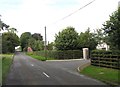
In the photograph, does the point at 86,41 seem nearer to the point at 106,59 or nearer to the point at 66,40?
the point at 66,40

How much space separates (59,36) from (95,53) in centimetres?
3798

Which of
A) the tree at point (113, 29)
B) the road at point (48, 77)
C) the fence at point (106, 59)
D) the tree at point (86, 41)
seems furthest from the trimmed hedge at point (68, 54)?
the tree at point (113, 29)

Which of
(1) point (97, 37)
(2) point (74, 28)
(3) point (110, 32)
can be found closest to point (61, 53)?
(2) point (74, 28)

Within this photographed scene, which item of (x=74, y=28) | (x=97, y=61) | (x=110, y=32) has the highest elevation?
(x=74, y=28)

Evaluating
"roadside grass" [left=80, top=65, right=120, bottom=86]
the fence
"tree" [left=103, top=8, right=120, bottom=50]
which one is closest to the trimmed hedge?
the fence

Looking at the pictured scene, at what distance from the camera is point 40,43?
125312 millimetres

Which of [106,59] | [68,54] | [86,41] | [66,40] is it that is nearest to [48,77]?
[106,59]

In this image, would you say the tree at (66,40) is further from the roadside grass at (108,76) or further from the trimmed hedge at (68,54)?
the roadside grass at (108,76)

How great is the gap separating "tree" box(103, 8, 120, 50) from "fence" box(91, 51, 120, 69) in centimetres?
349

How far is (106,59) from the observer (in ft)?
97.9

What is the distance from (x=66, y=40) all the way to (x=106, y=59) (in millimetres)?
39902

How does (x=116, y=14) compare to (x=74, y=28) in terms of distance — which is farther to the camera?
(x=74, y=28)

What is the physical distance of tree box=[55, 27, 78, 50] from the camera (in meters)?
69.3

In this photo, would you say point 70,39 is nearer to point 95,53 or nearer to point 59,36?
point 59,36
